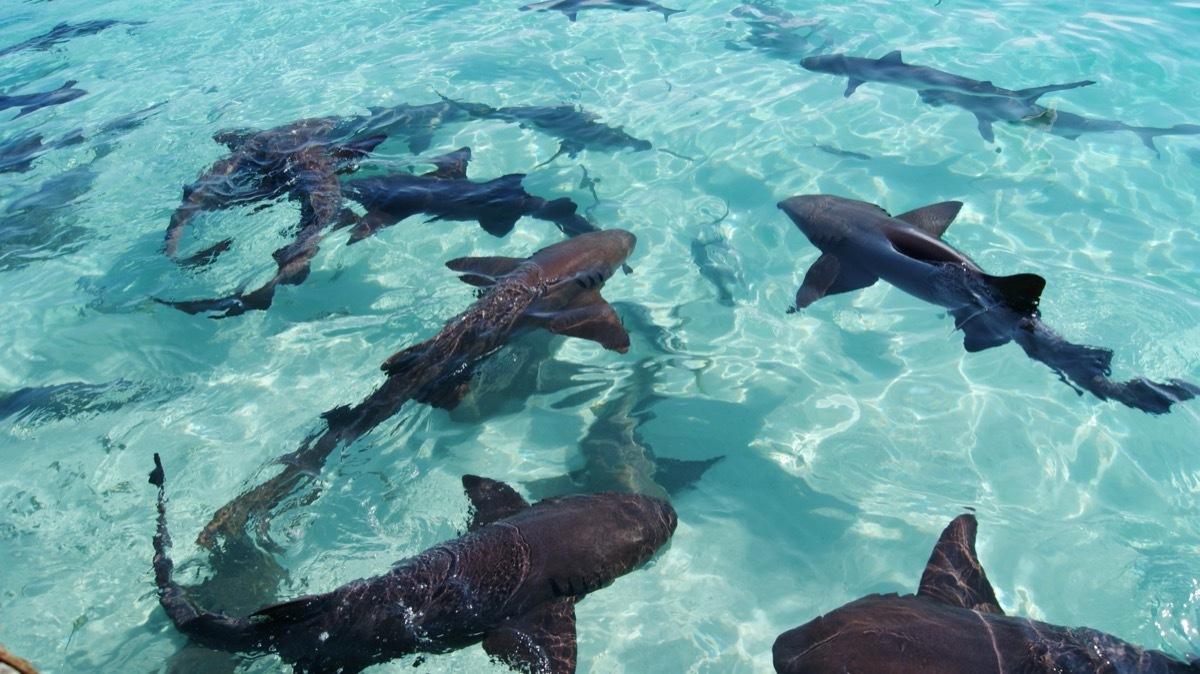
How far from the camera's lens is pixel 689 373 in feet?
21.3

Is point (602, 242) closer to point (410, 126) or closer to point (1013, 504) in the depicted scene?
point (1013, 504)

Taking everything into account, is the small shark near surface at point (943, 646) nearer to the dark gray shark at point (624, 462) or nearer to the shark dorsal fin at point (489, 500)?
the dark gray shark at point (624, 462)

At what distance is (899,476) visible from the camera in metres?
5.61

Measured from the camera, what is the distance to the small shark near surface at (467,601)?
3.82 meters

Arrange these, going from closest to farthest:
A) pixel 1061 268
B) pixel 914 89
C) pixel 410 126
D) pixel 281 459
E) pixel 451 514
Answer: pixel 451 514 → pixel 281 459 → pixel 1061 268 → pixel 410 126 → pixel 914 89

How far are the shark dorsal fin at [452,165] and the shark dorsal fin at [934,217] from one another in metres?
5.14

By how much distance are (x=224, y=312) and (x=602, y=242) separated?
3.77 m

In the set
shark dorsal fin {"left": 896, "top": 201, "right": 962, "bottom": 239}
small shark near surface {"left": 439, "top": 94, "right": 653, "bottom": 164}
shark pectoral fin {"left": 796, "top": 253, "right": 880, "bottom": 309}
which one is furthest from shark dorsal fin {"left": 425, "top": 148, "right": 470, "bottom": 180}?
shark dorsal fin {"left": 896, "top": 201, "right": 962, "bottom": 239}

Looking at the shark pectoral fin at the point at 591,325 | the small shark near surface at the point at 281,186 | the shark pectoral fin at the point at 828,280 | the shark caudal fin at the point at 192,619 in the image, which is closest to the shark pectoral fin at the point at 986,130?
the shark pectoral fin at the point at 828,280

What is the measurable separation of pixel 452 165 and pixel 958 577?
7255 mm

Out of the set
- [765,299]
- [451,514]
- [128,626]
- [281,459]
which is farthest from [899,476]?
[128,626]

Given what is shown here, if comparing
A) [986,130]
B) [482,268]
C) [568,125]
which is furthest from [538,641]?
[986,130]

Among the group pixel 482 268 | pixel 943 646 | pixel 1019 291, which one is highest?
pixel 1019 291

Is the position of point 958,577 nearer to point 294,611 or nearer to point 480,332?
point 294,611
